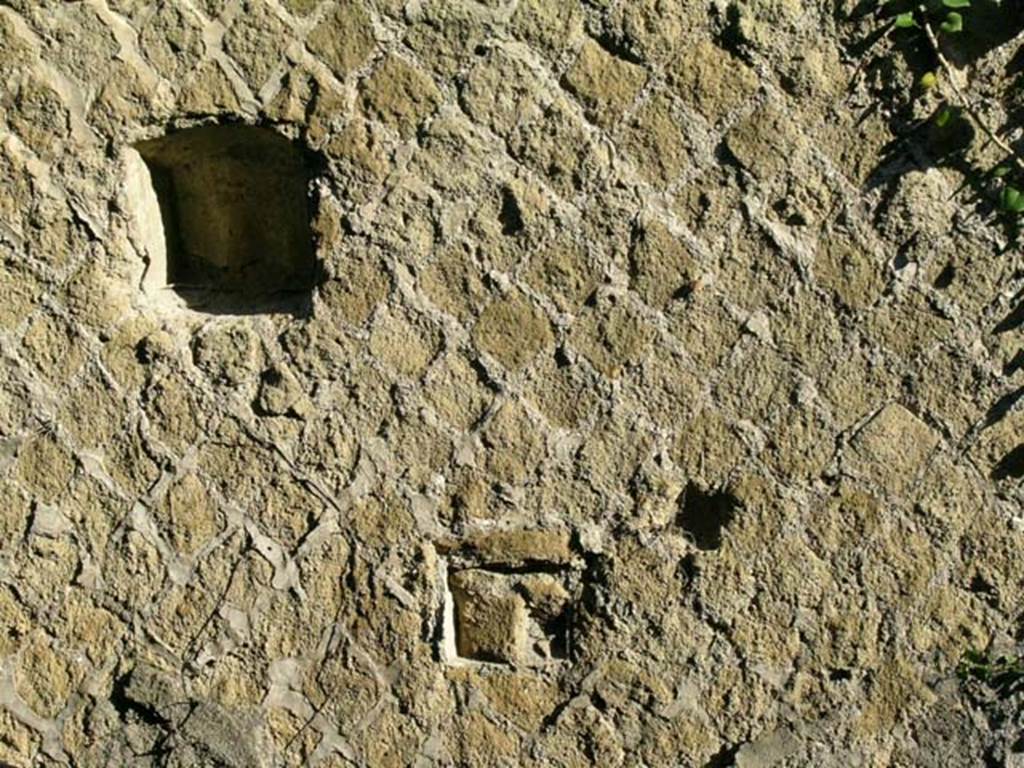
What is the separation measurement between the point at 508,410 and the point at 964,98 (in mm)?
1027

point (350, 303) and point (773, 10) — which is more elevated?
point (773, 10)

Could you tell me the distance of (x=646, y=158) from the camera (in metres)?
3.05

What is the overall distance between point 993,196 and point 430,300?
107 cm

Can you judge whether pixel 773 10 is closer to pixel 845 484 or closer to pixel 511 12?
pixel 511 12

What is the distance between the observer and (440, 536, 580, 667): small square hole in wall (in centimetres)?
323

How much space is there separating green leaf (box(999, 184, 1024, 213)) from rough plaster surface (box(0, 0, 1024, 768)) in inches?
2.6

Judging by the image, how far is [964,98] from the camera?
293 centimetres

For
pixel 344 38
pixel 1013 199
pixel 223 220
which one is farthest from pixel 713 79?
pixel 223 220

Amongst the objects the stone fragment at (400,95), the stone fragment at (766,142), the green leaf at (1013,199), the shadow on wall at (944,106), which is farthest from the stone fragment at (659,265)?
the green leaf at (1013,199)

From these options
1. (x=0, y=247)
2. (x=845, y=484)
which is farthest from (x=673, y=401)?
(x=0, y=247)

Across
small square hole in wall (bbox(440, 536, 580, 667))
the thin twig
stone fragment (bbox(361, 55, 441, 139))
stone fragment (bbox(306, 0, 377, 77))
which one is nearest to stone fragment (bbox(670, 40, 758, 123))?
the thin twig

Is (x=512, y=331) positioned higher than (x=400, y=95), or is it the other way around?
(x=400, y=95)

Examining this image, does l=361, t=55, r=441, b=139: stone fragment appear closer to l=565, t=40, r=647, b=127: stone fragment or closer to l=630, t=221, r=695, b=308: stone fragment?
l=565, t=40, r=647, b=127: stone fragment

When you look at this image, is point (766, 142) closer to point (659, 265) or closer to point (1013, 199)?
point (659, 265)
